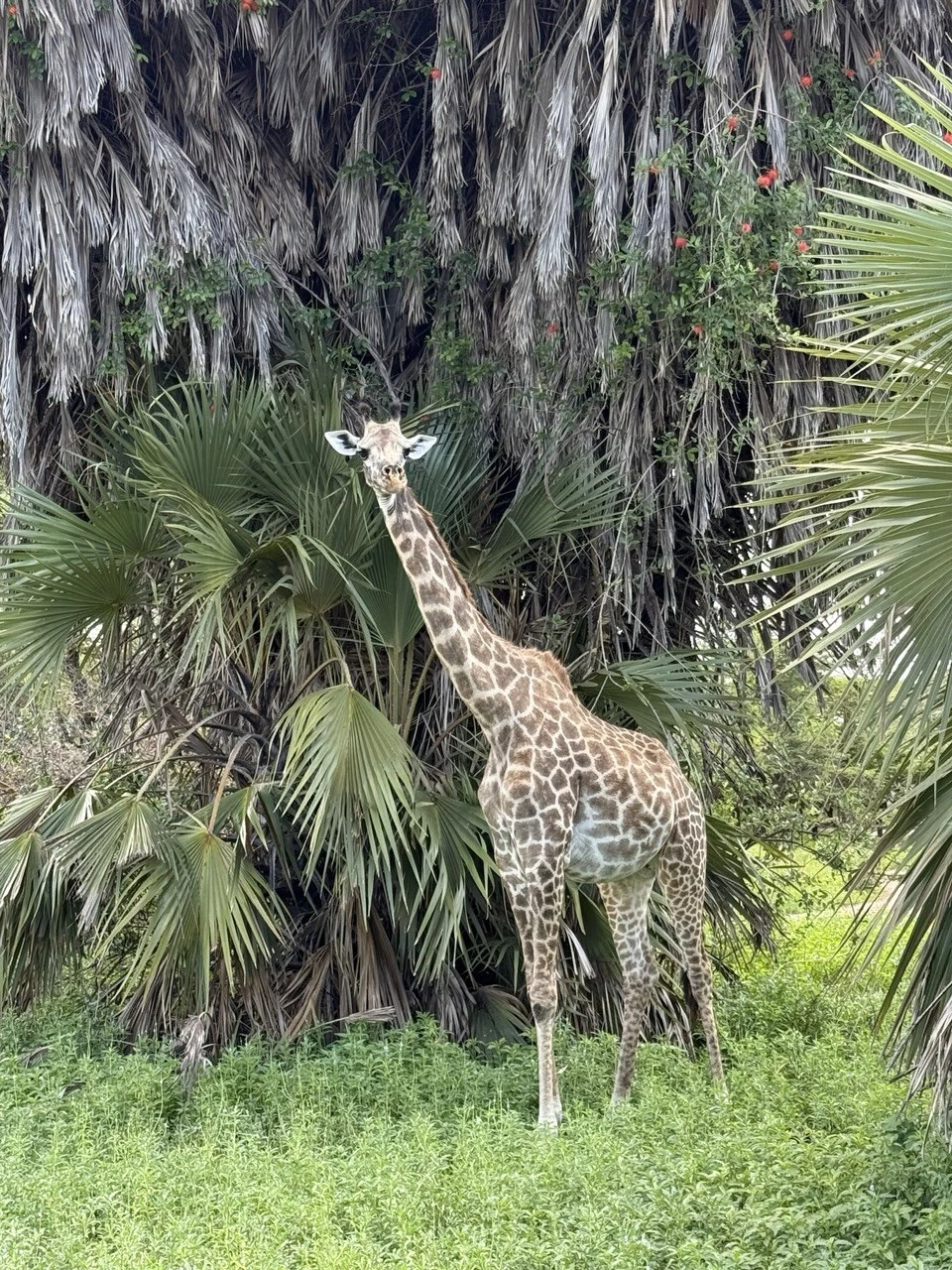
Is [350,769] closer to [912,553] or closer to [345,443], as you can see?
[345,443]

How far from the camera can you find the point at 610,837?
677cm

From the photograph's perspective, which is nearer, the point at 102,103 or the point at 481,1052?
the point at 481,1052

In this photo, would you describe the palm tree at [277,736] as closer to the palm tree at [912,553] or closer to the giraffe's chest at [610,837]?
the giraffe's chest at [610,837]

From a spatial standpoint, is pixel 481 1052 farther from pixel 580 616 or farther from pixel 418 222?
pixel 418 222

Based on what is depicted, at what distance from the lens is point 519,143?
8289mm

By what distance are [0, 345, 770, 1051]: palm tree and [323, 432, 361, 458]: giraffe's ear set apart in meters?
0.56

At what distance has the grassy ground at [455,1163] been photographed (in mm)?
4836

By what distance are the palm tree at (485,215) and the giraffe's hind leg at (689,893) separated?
69.1 inches

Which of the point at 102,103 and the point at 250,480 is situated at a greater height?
the point at 102,103

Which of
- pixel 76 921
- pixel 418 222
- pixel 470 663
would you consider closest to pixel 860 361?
pixel 470 663

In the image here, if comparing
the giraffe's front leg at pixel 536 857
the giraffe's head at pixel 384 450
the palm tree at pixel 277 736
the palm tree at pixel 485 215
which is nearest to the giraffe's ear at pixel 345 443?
the giraffe's head at pixel 384 450


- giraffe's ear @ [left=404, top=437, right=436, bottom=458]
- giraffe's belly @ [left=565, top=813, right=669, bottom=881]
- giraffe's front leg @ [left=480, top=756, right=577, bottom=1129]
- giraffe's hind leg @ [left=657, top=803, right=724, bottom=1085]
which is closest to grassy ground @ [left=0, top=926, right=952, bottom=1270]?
giraffe's hind leg @ [left=657, top=803, right=724, bottom=1085]

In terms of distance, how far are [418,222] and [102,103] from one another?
190 centimetres

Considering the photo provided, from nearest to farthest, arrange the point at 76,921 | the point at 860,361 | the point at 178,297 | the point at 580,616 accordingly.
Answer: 1. the point at 860,361
2. the point at 76,921
3. the point at 178,297
4. the point at 580,616
